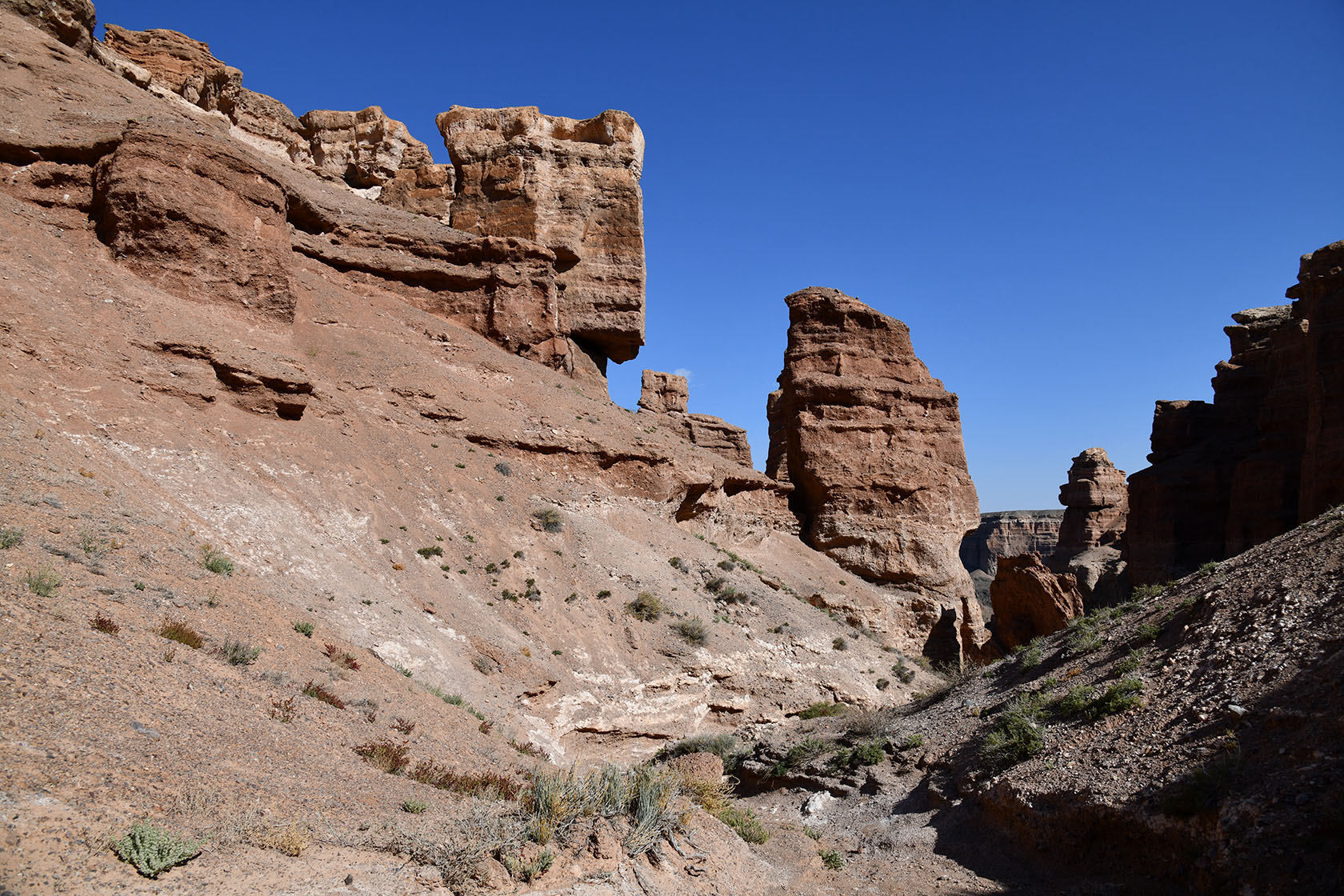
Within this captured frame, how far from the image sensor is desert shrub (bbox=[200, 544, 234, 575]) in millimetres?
11945

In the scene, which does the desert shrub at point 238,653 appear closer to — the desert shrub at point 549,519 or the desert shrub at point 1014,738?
the desert shrub at point 1014,738

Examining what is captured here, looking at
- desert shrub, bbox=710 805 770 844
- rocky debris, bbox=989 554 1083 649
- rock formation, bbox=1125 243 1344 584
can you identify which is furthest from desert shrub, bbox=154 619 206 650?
rock formation, bbox=1125 243 1344 584

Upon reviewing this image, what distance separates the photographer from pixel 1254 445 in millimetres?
42125

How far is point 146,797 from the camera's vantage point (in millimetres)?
5602

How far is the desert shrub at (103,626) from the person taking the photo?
7.82 m

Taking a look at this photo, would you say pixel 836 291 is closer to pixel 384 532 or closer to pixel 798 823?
pixel 384 532

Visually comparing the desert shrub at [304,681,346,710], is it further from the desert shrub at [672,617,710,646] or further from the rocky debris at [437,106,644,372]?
the rocky debris at [437,106,644,372]

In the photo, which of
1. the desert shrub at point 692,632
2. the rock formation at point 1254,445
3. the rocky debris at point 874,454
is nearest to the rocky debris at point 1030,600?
the rocky debris at point 874,454

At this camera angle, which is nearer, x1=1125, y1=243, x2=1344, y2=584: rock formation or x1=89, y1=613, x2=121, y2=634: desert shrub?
x1=89, y1=613, x2=121, y2=634: desert shrub

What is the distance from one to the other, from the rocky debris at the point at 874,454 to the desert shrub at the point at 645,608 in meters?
12.8

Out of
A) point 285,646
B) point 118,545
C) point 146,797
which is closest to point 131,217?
point 118,545

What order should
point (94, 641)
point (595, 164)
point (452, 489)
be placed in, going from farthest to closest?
point (595, 164), point (452, 489), point (94, 641)

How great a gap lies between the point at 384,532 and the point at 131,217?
9709 mm

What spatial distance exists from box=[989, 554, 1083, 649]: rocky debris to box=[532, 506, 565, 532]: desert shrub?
49.5ft
